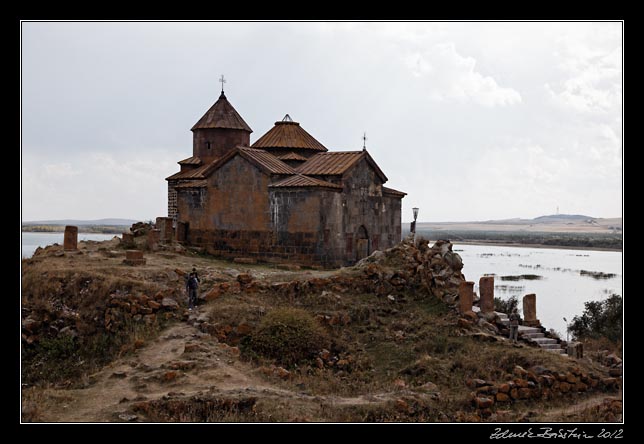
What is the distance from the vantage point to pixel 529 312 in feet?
A: 53.5

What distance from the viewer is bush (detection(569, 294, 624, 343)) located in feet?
74.8

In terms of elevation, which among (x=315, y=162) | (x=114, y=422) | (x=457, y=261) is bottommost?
(x=114, y=422)

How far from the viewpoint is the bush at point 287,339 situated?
13.5 metres

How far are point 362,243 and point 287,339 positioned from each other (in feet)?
25.1

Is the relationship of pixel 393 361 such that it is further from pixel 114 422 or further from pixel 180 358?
pixel 114 422

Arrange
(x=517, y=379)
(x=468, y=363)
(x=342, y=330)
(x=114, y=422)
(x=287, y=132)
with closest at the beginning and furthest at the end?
1. (x=114, y=422)
2. (x=517, y=379)
3. (x=468, y=363)
4. (x=342, y=330)
5. (x=287, y=132)

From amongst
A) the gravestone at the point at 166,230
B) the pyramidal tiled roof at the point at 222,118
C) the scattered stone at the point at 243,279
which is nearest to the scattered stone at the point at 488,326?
the scattered stone at the point at 243,279

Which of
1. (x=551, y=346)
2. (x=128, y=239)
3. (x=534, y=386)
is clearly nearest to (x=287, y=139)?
(x=128, y=239)

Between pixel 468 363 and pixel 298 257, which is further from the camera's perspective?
pixel 298 257

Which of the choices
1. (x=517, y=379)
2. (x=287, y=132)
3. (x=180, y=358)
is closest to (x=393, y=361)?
(x=517, y=379)

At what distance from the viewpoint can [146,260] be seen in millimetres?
18094

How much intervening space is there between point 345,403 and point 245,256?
9.84 m

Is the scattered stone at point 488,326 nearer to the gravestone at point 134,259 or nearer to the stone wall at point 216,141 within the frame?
the gravestone at point 134,259

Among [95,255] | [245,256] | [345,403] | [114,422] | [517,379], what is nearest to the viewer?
[114,422]
